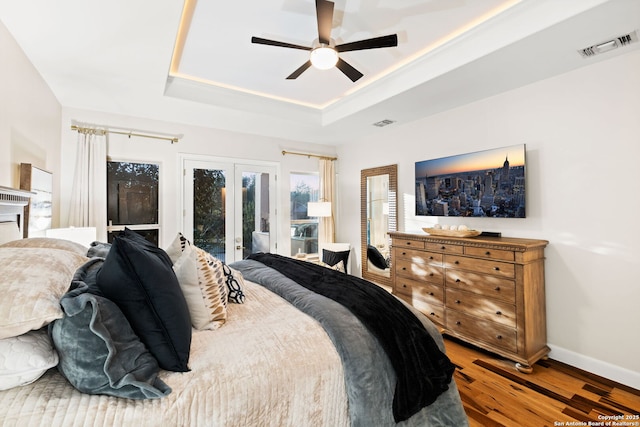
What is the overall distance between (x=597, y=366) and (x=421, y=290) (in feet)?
4.97

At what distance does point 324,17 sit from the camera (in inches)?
78.6

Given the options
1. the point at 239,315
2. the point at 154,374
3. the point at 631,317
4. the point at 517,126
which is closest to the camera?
the point at 154,374

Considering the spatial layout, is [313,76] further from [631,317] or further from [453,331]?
[631,317]

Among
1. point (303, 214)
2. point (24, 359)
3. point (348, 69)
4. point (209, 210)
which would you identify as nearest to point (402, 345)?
point (24, 359)

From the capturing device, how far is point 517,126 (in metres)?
3.04

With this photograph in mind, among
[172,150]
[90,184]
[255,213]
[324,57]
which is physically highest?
[324,57]

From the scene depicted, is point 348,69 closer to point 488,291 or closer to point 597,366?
point 488,291

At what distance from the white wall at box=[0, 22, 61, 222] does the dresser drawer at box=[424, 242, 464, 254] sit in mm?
3604

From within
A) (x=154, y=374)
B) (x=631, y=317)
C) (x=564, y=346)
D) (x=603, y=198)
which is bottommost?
(x=564, y=346)

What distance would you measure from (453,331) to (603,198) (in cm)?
174

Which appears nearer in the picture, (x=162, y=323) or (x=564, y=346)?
(x=162, y=323)

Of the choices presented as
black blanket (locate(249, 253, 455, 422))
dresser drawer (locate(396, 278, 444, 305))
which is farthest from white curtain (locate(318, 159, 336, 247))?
black blanket (locate(249, 253, 455, 422))

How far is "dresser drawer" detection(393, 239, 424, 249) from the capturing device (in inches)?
133

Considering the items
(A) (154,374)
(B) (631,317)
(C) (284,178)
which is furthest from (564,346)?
(C) (284,178)
